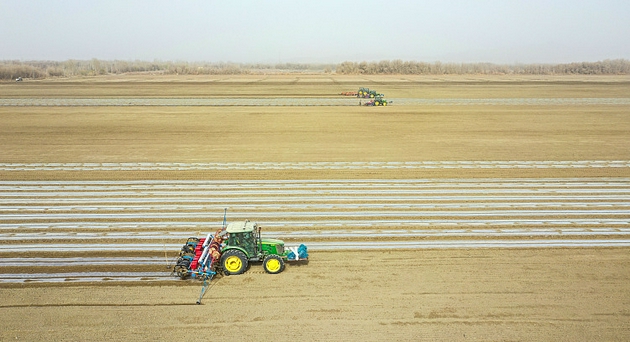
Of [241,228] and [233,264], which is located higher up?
[241,228]

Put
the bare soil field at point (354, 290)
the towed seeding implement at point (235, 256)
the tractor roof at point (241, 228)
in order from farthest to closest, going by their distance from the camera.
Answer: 1. the tractor roof at point (241, 228)
2. the towed seeding implement at point (235, 256)
3. the bare soil field at point (354, 290)

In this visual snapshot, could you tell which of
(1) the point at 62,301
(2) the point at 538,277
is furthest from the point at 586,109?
(1) the point at 62,301

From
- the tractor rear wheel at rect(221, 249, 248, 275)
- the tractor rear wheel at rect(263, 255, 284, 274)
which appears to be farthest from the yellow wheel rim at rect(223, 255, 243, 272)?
the tractor rear wheel at rect(263, 255, 284, 274)

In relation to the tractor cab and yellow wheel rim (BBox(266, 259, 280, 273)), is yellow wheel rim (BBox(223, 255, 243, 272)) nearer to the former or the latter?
the tractor cab

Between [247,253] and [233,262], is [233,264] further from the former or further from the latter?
[247,253]

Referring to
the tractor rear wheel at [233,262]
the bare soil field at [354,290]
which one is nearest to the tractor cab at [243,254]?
the tractor rear wheel at [233,262]

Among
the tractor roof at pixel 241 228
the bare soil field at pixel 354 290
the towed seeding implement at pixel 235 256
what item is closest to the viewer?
the bare soil field at pixel 354 290

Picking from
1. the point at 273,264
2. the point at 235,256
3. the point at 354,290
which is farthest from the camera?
the point at 273,264

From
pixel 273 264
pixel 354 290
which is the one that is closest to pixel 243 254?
pixel 273 264

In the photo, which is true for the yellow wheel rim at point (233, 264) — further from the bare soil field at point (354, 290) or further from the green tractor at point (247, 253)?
the bare soil field at point (354, 290)
